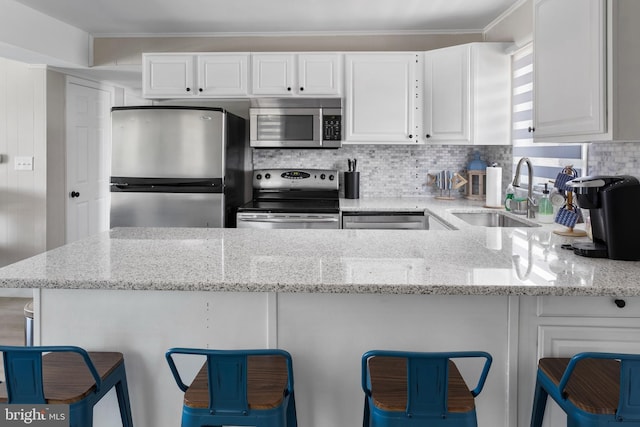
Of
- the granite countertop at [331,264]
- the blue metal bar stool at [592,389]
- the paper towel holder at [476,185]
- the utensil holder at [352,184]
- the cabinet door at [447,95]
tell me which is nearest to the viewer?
the blue metal bar stool at [592,389]

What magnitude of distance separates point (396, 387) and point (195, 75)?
3366 millimetres

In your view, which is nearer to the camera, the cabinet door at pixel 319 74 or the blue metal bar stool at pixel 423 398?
the blue metal bar stool at pixel 423 398

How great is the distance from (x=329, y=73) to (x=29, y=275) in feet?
9.67

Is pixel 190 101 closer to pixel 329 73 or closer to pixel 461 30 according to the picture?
pixel 329 73

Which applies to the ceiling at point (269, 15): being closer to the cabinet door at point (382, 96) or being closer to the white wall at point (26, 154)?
the cabinet door at point (382, 96)

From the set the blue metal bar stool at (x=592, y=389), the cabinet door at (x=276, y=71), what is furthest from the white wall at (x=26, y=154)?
the blue metal bar stool at (x=592, y=389)

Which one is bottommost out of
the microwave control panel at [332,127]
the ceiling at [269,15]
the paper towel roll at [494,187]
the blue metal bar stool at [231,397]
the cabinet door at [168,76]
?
the blue metal bar stool at [231,397]

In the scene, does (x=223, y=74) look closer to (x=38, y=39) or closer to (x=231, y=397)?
(x=38, y=39)

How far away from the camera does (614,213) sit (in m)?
1.87

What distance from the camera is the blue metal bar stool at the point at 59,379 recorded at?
132 cm

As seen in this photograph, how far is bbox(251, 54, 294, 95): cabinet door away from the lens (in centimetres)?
408

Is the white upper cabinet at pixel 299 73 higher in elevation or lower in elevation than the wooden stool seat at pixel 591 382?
higher

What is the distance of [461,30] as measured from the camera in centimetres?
430

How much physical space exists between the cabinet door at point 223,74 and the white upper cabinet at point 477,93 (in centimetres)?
154
